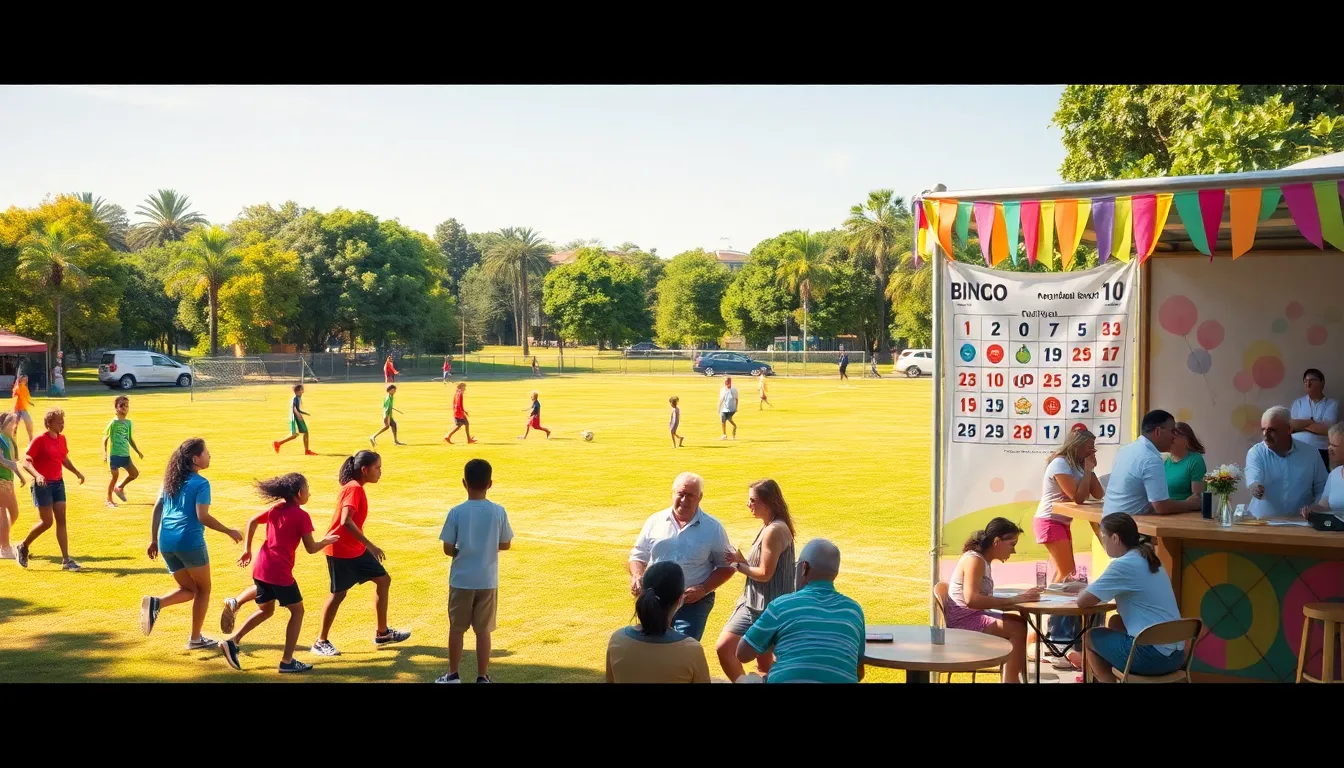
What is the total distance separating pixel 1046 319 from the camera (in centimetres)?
812

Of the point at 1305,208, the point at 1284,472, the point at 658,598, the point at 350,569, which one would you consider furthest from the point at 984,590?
the point at 350,569

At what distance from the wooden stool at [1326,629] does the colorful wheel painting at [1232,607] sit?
0.25 metres

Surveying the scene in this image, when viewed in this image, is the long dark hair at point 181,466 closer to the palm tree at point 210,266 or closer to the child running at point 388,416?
the child running at point 388,416

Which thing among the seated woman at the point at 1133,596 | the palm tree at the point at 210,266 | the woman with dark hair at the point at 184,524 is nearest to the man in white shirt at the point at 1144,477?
the seated woman at the point at 1133,596

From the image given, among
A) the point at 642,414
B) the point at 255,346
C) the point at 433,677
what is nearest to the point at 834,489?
the point at 433,677

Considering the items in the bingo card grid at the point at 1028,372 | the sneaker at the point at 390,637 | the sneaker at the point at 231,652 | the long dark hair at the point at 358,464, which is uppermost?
the bingo card grid at the point at 1028,372

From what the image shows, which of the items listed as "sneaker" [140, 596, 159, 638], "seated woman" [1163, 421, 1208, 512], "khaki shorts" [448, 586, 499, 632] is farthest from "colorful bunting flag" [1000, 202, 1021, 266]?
"sneaker" [140, 596, 159, 638]

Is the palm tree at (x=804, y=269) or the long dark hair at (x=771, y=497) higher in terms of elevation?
the palm tree at (x=804, y=269)

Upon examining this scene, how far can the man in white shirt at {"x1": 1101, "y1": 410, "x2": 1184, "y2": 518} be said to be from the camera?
7.93m

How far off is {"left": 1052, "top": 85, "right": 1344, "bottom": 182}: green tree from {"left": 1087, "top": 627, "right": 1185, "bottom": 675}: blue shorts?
614 inches

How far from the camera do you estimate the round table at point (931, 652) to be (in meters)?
5.84

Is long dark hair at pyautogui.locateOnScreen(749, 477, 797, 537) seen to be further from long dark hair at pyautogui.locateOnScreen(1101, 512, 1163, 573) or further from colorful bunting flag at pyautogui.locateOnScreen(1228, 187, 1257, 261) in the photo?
colorful bunting flag at pyautogui.locateOnScreen(1228, 187, 1257, 261)
